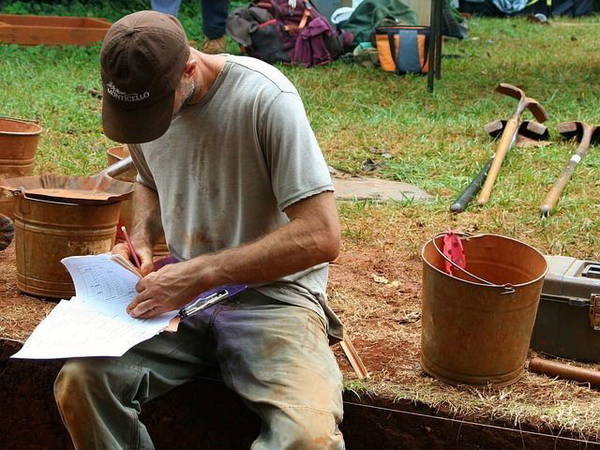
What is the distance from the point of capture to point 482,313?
318 centimetres

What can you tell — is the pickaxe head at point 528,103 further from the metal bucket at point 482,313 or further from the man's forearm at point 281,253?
the man's forearm at point 281,253

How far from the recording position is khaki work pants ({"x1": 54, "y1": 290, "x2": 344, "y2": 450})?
268 cm

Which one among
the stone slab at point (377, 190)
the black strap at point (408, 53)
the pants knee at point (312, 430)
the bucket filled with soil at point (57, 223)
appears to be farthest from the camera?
the black strap at point (408, 53)

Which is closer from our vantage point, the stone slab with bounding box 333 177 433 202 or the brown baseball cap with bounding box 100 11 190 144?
the brown baseball cap with bounding box 100 11 190 144

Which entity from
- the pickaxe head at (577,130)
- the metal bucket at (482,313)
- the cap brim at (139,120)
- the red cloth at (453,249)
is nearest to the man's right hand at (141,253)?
the cap brim at (139,120)

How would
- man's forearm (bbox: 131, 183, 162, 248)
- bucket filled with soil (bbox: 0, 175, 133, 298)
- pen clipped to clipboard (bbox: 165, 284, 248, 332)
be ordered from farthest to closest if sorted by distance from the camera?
bucket filled with soil (bbox: 0, 175, 133, 298)
man's forearm (bbox: 131, 183, 162, 248)
pen clipped to clipboard (bbox: 165, 284, 248, 332)

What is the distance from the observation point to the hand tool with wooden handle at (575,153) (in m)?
5.45

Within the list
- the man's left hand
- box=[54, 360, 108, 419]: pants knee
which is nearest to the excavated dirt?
the man's left hand

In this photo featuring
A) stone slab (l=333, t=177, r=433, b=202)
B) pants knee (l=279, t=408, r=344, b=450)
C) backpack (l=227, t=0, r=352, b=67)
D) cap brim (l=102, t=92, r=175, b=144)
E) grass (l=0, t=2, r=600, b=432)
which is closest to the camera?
pants knee (l=279, t=408, r=344, b=450)

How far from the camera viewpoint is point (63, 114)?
7711mm

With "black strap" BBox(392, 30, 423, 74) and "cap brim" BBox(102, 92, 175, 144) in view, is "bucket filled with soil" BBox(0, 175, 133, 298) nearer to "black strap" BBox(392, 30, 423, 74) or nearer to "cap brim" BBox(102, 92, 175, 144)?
"cap brim" BBox(102, 92, 175, 144)

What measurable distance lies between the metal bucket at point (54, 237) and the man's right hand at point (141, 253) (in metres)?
0.85

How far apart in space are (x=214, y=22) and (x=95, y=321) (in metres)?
7.29

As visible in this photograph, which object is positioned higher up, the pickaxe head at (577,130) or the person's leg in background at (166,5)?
the person's leg in background at (166,5)
